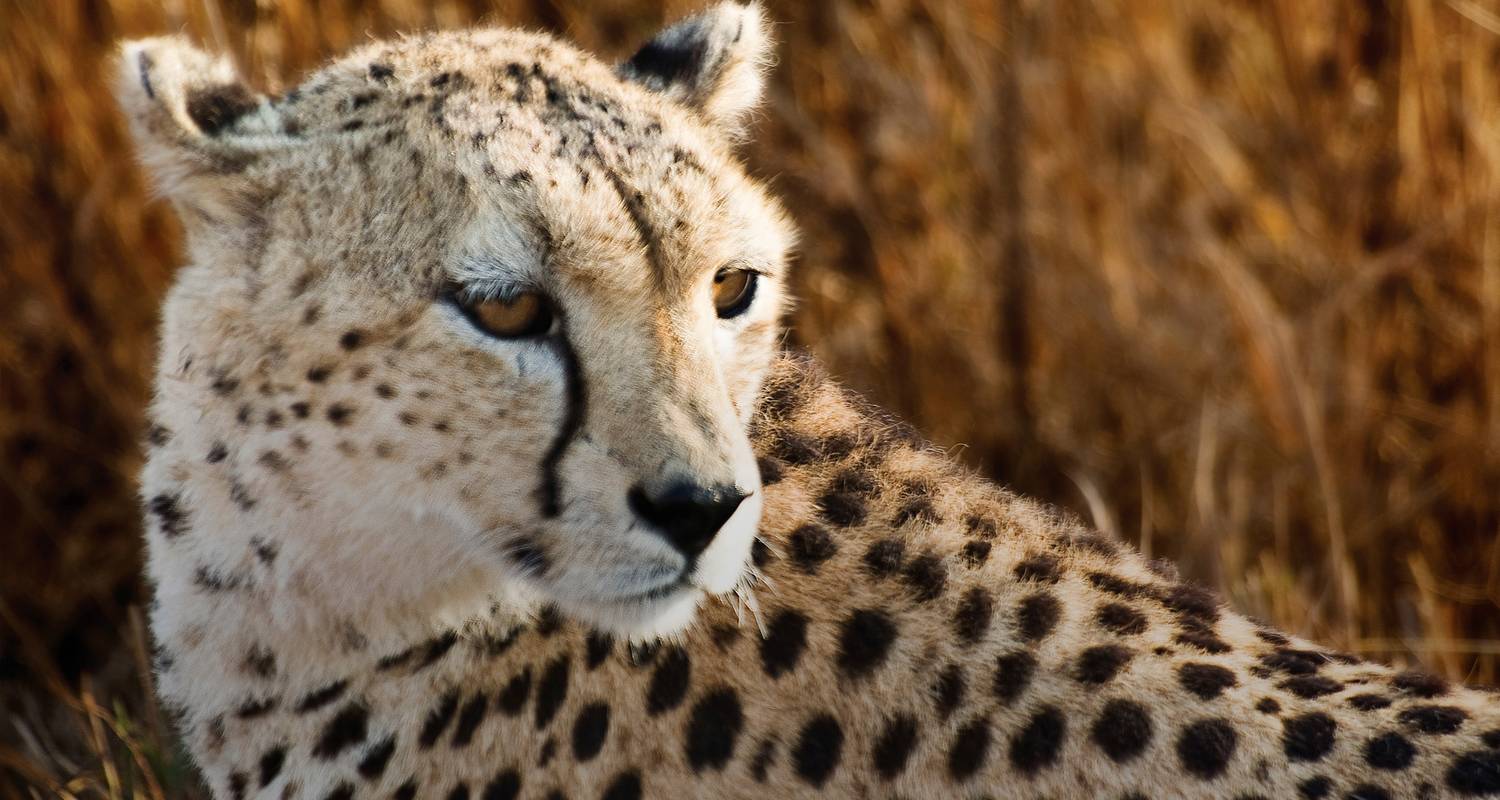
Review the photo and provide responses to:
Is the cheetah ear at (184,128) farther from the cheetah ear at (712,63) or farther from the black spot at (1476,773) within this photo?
the black spot at (1476,773)

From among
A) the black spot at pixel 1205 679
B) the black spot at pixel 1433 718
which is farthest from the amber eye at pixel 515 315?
the black spot at pixel 1433 718

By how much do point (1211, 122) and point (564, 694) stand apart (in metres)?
2.92

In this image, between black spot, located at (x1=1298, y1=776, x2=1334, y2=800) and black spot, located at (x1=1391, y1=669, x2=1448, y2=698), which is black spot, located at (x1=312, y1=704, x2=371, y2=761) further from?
black spot, located at (x1=1391, y1=669, x2=1448, y2=698)

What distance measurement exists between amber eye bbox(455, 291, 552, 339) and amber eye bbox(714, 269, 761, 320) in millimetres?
272

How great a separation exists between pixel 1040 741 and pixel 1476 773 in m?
0.50

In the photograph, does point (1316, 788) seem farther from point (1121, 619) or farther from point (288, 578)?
point (288, 578)

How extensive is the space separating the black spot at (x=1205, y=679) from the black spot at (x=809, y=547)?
0.48m

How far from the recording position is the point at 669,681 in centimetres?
220

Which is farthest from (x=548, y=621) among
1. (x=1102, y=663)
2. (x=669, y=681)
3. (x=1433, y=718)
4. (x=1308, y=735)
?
(x=1433, y=718)

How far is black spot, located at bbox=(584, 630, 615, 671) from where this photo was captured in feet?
7.27

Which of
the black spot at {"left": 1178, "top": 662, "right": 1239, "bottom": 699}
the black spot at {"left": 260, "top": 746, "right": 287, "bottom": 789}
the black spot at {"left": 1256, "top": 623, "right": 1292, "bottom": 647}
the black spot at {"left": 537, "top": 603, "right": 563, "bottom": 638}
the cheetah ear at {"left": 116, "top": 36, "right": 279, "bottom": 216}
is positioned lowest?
the black spot at {"left": 260, "top": 746, "right": 287, "bottom": 789}

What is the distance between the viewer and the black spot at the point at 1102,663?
2.09 metres

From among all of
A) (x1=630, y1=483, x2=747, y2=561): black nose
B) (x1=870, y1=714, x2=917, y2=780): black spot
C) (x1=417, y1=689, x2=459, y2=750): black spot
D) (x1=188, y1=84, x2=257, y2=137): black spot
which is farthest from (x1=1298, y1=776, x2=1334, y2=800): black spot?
(x1=188, y1=84, x2=257, y2=137): black spot

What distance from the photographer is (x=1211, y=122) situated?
4473 mm
